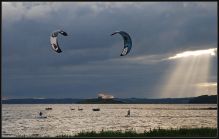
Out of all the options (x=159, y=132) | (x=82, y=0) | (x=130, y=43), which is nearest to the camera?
(x=82, y=0)

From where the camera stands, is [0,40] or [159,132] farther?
[159,132]

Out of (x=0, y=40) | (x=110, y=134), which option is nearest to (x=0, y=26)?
(x=0, y=40)

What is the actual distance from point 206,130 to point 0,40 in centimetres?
1491

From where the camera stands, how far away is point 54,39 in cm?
2606

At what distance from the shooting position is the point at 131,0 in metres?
20.2

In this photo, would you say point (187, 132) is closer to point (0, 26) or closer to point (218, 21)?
point (218, 21)

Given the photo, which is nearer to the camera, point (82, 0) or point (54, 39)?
point (82, 0)

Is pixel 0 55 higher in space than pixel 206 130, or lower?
higher

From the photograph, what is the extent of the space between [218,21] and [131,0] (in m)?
4.20

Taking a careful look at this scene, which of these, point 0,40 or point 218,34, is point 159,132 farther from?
point 0,40

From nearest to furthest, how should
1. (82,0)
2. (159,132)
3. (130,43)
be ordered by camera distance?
(82,0) < (130,43) < (159,132)

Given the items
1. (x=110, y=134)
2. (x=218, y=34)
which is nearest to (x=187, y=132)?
(x=110, y=134)

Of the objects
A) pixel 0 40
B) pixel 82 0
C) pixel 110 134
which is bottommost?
pixel 110 134

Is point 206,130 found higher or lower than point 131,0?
lower
